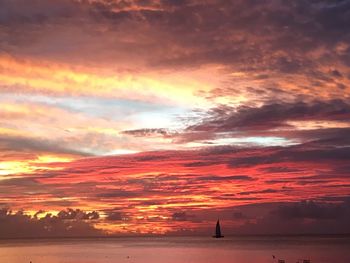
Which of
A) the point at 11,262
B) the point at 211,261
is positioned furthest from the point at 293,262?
the point at 11,262

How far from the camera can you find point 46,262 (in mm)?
167500

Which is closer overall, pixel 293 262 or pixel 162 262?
pixel 293 262

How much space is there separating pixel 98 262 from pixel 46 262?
1803 centimetres

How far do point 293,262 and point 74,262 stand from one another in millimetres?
64026

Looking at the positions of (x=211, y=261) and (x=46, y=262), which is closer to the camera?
(x=211, y=261)

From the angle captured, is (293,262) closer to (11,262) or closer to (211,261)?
(211,261)

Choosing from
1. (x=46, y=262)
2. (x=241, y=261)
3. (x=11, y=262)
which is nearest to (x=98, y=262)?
(x=46, y=262)

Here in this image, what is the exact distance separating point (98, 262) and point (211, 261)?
33748mm

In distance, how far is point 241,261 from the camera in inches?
6083

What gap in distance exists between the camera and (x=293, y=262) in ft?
486

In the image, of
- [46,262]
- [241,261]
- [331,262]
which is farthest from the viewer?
[46,262]

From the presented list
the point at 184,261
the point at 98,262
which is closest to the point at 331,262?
the point at 184,261

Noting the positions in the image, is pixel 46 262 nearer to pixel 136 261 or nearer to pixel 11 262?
pixel 11 262

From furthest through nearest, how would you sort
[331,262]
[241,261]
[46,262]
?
[46,262] → [241,261] → [331,262]
